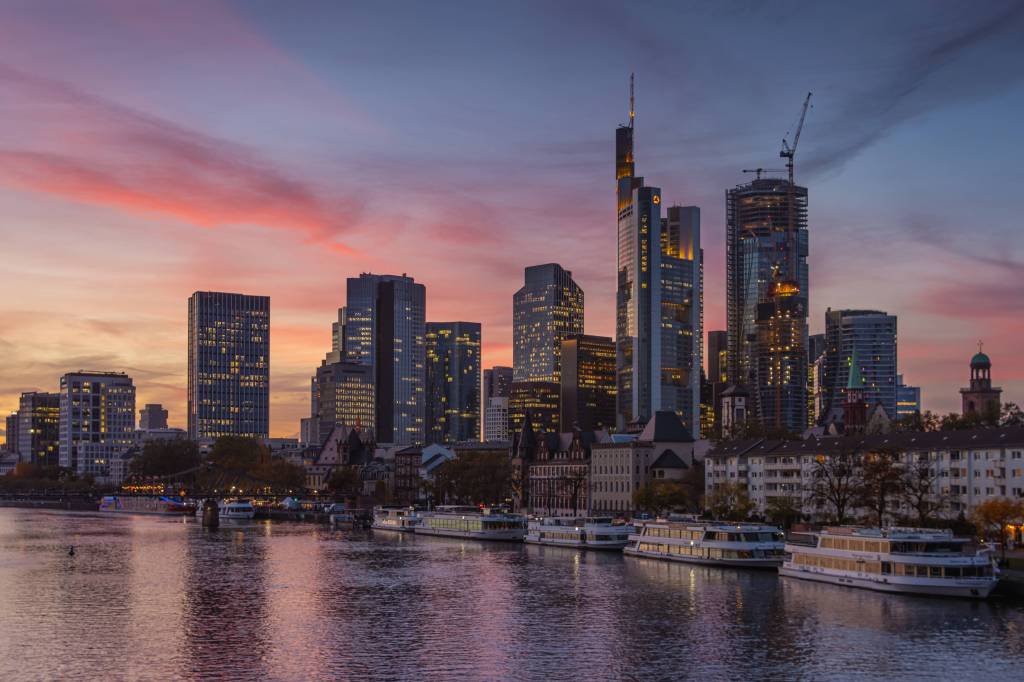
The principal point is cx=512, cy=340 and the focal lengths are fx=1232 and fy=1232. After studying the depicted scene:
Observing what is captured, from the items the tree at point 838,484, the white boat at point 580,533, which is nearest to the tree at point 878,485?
the tree at point 838,484

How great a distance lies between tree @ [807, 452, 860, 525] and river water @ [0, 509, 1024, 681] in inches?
1142

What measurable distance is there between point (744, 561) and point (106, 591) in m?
66.9

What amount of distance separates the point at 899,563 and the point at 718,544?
31.5 m

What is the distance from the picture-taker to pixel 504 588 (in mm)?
119688

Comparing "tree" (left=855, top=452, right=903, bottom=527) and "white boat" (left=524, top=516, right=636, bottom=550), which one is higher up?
"tree" (left=855, top=452, right=903, bottom=527)

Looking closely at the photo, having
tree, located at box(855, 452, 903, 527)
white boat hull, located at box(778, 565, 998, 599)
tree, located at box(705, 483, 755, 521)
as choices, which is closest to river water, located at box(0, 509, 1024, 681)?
white boat hull, located at box(778, 565, 998, 599)

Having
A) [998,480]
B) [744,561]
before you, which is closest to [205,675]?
[744,561]

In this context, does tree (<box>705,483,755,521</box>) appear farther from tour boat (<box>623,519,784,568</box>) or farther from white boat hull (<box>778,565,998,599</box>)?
white boat hull (<box>778,565,998,599</box>)

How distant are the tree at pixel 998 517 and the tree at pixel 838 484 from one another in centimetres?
2130

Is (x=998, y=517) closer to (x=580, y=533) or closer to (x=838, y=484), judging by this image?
(x=838, y=484)

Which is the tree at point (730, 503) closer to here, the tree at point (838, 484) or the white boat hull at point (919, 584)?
the tree at point (838, 484)

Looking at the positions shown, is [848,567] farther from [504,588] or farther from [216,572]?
[216,572]

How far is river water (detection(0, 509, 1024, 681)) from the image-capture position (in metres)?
78.5

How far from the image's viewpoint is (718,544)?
13862cm
